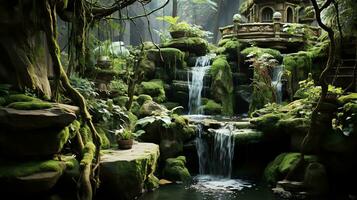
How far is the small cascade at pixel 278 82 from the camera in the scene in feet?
58.2

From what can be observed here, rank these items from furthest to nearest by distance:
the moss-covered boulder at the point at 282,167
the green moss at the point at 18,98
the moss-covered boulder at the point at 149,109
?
the moss-covered boulder at the point at 149,109
the moss-covered boulder at the point at 282,167
the green moss at the point at 18,98

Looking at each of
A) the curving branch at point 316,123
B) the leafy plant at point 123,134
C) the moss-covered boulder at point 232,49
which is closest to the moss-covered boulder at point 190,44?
the moss-covered boulder at point 232,49

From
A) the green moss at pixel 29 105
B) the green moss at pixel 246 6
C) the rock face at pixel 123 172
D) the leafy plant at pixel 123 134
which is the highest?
the green moss at pixel 246 6

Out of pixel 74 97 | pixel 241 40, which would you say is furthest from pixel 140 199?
pixel 241 40

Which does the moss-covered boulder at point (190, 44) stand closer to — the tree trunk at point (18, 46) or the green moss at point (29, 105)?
the tree trunk at point (18, 46)

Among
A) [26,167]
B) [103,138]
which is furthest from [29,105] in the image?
[103,138]

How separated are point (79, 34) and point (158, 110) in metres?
5.79

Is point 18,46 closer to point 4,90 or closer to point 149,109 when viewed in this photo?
point 4,90

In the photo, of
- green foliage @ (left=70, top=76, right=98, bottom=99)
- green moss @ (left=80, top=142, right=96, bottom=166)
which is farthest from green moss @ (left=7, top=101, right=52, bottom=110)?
green foliage @ (left=70, top=76, right=98, bottom=99)

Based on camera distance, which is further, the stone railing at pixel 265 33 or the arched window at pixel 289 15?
the arched window at pixel 289 15

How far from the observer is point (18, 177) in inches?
208

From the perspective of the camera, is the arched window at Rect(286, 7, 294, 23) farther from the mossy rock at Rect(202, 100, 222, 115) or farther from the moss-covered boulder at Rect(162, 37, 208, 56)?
the mossy rock at Rect(202, 100, 222, 115)

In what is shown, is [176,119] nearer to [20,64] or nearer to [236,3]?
[20,64]

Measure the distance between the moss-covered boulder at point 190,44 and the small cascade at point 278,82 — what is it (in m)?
4.32
